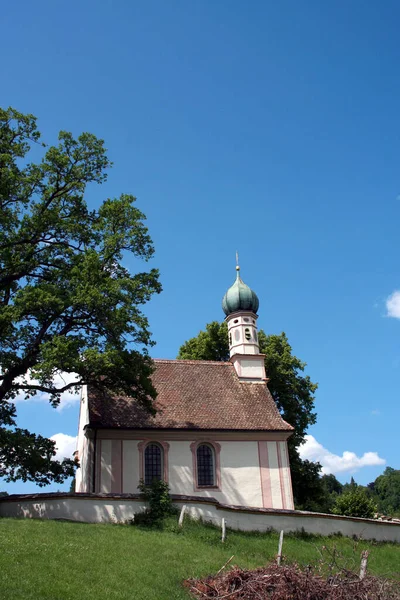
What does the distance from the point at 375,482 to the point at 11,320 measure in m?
131

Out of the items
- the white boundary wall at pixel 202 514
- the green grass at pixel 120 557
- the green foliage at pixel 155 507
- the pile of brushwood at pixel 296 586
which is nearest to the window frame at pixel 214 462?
the white boundary wall at pixel 202 514

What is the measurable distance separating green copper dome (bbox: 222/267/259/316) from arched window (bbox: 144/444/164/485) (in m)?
11.6

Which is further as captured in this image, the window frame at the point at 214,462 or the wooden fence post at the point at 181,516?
the window frame at the point at 214,462

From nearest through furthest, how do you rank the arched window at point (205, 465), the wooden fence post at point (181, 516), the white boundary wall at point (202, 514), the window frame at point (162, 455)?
1. the wooden fence post at point (181, 516)
2. the white boundary wall at point (202, 514)
3. the window frame at point (162, 455)
4. the arched window at point (205, 465)

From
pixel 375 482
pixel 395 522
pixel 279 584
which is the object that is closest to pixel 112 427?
pixel 395 522

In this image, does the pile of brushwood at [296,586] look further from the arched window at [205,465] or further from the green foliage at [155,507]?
the arched window at [205,465]

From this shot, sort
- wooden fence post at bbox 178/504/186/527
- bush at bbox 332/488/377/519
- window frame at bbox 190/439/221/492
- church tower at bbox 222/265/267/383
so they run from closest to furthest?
1. wooden fence post at bbox 178/504/186/527
2. window frame at bbox 190/439/221/492
3. bush at bbox 332/488/377/519
4. church tower at bbox 222/265/267/383

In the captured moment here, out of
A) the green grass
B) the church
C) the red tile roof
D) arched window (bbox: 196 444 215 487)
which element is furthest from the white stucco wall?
the green grass

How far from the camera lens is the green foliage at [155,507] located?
2081 centimetres

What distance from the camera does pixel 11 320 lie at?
21.3 m

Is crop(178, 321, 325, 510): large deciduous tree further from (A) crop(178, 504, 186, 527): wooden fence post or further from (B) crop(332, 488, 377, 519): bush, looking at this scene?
(A) crop(178, 504, 186, 527): wooden fence post

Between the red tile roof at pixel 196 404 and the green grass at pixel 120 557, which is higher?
the red tile roof at pixel 196 404

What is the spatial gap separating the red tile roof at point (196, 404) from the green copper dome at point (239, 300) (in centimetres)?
403

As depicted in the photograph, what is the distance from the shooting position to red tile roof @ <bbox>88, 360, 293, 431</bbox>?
28.1 meters
